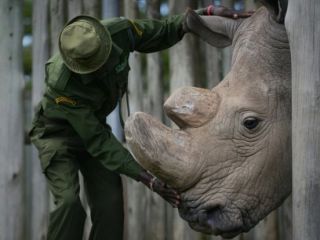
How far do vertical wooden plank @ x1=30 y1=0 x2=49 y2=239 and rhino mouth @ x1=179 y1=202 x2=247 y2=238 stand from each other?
2.66 meters

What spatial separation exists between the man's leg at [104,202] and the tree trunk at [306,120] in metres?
1.63

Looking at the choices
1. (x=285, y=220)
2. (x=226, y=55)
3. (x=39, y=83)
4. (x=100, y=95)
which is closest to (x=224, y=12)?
(x=100, y=95)

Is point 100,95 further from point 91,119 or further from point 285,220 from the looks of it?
point 285,220

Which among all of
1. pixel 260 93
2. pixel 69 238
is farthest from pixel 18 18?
pixel 260 93

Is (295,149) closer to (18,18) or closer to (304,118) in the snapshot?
(304,118)

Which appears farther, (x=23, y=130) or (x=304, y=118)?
(x=23, y=130)

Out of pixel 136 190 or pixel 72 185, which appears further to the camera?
pixel 136 190

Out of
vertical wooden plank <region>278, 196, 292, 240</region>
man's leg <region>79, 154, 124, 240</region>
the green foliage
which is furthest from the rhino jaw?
the green foliage

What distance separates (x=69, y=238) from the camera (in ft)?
16.2

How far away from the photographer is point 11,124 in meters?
6.52

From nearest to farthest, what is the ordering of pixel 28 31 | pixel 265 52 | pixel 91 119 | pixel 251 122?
pixel 251 122 < pixel 265 52 < pixel 91 119 < pixel 28 31

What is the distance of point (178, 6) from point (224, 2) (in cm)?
36

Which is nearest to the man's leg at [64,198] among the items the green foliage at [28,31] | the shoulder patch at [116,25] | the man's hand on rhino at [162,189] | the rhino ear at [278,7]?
the man's hand on rhino at [162,189]

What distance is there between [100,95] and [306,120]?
145 centimetres
